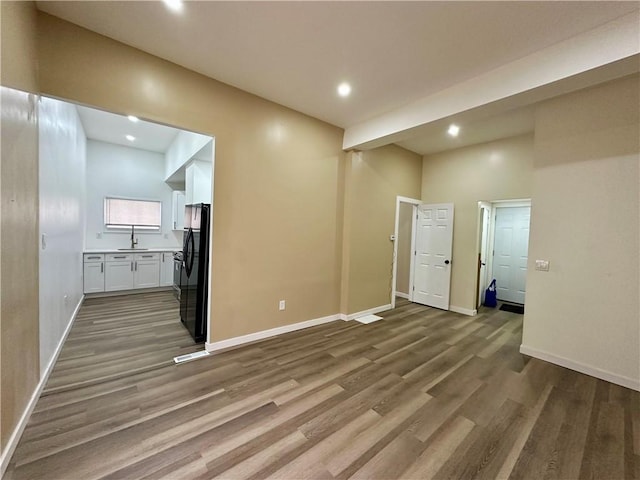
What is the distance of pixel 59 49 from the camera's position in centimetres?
213

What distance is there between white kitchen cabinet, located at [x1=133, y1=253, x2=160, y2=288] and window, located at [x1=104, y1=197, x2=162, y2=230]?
94 cm

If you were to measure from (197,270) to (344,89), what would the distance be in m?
2.84

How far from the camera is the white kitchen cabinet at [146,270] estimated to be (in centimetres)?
558

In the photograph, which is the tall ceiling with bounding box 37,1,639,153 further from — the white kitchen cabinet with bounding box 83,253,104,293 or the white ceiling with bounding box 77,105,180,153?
the white kitchen cabinet with bounding box 83,253,104,293

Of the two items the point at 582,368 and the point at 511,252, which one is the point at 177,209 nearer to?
the point at 582,368

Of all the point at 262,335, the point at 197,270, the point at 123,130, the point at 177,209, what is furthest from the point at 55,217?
the point at 177,209

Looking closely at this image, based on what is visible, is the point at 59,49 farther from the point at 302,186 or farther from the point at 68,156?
the point at 302,186

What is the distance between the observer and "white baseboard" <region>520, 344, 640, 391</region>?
2.57 metres

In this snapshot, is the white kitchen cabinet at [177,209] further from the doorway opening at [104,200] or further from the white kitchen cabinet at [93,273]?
the white kitchen cabinet at [93,273]

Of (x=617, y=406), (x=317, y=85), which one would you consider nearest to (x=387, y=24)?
(x=317, y=85)

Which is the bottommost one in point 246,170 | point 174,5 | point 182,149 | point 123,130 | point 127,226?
point 127,226

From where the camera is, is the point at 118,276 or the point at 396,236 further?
the point at 118,276

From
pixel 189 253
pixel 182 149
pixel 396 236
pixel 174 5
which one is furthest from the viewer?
pixel 396 236

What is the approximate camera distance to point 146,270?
5.71 metres
